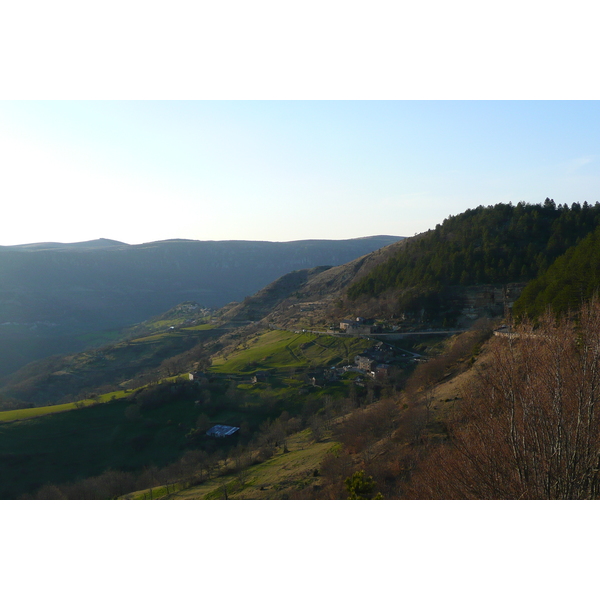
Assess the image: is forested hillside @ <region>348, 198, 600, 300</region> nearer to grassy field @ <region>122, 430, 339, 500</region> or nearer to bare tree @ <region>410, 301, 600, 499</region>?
grassy field @ <region>122, 430, 339, 500</region>

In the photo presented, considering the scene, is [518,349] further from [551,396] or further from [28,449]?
[28,449]

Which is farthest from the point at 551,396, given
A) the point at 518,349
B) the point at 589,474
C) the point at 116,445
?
the point at 116,445

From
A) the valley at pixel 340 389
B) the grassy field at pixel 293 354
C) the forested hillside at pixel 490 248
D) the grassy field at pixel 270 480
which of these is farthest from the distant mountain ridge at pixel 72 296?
the forested hillside at pixel 490 248

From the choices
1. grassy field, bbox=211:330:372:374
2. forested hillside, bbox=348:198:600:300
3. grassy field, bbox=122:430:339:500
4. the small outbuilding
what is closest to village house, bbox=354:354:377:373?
grassy field, bbox=211:330:372:374

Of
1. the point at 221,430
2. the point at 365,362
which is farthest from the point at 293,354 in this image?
the point at 221,430

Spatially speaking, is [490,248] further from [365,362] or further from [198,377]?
[198,377]
